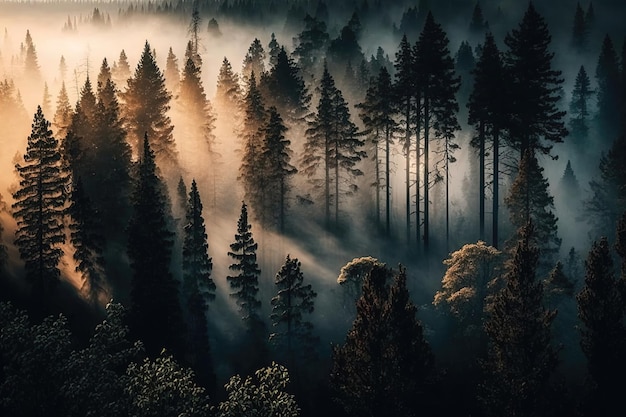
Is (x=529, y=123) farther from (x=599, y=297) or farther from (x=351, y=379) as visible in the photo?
(x=351, y=379)

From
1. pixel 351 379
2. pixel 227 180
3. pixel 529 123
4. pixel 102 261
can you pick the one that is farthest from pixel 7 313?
pixel 227 180

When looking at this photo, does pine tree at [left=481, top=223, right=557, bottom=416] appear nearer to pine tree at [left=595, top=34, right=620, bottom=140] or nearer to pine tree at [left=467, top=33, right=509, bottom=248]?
pine tree at [left=467, top=33, right=509, bottom=248]

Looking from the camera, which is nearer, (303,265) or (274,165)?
(303,265)

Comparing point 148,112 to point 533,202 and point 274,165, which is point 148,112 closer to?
point 274,165

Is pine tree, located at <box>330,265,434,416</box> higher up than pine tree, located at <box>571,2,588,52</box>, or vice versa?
pine tree, located at <box>571,2,588,52</box>

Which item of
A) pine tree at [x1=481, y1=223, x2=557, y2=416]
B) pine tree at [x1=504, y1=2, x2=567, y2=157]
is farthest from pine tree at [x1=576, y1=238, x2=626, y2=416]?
pine tree at [x1=504, y1=2, x2=567, y2=157]

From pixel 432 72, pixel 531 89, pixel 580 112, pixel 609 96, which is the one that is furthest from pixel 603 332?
pixel 580 112
